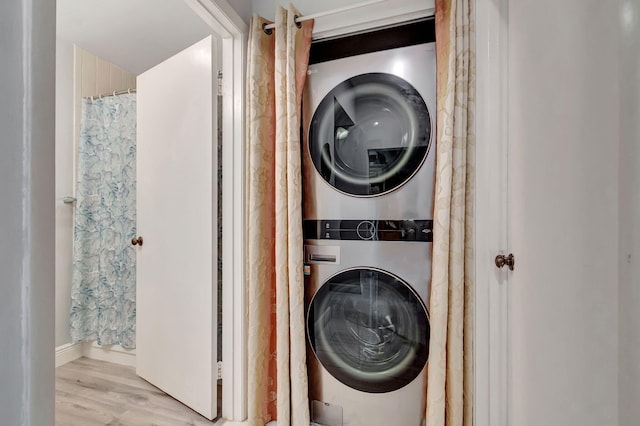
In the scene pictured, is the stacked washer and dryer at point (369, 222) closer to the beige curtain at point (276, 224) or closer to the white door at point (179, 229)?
the beige curtain at point (276, 224)

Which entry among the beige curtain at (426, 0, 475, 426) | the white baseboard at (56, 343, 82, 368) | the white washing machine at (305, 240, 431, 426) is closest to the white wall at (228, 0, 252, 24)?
the beige curtain at (426, 0, 475, 426)

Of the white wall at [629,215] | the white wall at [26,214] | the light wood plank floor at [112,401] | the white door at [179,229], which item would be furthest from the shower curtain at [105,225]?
the white wall at [629,215]

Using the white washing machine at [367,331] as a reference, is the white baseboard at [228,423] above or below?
below

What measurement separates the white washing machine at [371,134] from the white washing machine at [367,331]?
207mm

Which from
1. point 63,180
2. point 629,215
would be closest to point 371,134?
point 629,215

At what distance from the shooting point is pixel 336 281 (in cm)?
143

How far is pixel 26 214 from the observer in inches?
21.1

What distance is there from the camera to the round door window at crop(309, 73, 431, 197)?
1320mm

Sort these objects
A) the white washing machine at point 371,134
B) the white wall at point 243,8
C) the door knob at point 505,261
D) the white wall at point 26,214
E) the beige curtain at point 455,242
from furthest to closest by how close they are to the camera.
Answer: the white wall at point 243,8 → the white washing machine at point 371,134 → the beige curtain at point 455,242 → the door knob at point 505,261 → the white wall at point 26,214

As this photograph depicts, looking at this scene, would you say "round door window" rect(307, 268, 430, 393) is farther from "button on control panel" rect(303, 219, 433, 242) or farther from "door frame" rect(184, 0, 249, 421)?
"door frame" rect(184, 0, 249, 421)

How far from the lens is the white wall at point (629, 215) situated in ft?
0.87

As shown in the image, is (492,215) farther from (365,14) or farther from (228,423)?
(228,423)

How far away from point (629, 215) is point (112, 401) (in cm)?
244

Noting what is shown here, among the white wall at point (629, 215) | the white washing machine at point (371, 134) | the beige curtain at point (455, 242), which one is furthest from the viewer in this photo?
the white washing machine at point (371, 134)
